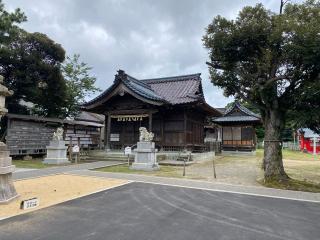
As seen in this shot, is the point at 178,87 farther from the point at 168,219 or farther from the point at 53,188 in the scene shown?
the point at 168,219

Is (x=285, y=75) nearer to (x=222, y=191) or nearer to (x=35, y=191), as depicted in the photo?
(x=222, y=191)

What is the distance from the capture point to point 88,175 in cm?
1213

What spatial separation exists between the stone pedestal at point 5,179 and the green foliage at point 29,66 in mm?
14187

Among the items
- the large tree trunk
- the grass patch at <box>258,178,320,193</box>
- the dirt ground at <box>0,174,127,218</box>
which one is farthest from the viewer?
the large tree trunk

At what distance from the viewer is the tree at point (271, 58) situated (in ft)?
32.8

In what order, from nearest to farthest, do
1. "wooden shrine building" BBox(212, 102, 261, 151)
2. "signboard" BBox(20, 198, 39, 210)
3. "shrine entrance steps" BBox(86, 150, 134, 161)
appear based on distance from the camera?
"signboard" BBox(20, 198, 39, 210) → "shrine entrance steps" BBox(86, 150, 134, 161) → "wooden shrine building" BBox(212, 102, 261, 151)

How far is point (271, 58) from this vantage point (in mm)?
10898

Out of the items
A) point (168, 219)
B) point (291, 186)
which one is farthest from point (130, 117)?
point (168, 219)

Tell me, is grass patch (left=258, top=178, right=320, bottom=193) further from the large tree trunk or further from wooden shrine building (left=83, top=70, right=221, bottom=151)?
wooden shrine building (left=83, top=70, right=221, bottom=151)

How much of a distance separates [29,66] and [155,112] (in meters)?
10.4

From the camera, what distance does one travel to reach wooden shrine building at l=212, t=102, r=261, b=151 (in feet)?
98.3

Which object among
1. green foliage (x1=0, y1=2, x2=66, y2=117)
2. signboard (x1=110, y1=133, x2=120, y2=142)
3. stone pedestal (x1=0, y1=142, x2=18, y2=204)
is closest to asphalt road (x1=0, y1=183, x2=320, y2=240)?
stone pedestal (x1=0, y1=142, x2=18, y2=204)

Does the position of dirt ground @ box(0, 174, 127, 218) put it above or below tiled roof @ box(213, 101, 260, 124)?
below

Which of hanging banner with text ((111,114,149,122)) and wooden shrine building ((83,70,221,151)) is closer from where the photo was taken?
wooden shrine building ((83,70,221,151))
